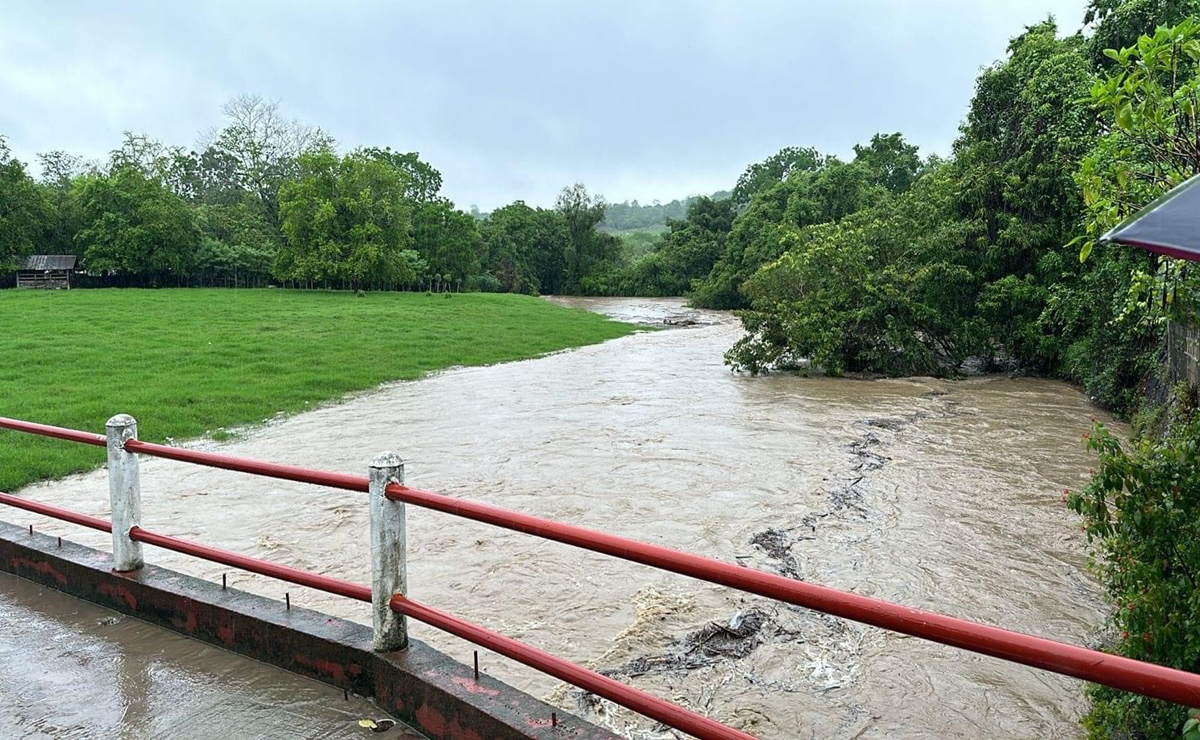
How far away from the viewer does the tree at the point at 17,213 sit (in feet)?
138

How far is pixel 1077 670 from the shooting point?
159 centimetres

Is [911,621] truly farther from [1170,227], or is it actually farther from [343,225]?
[343,225]

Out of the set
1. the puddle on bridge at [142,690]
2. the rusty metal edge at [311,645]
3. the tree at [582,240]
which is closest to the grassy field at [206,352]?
the rusty metal edge at [311,645]

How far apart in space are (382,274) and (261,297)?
7.16 m

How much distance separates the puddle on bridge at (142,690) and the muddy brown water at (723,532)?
1387 millimetres

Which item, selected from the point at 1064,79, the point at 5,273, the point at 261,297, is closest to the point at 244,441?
the point at 1064,79

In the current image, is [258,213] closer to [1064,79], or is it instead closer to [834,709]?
[1064,79]

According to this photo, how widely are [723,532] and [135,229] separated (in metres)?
Result: 44.8

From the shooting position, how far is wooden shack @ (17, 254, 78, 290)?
41.4 metres

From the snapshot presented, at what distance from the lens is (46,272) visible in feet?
137

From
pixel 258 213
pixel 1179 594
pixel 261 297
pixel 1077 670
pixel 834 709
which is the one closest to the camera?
pixel 1077 670

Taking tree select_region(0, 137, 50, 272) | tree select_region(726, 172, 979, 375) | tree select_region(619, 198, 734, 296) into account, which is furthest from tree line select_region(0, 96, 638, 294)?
tree select_region(726, 172, 979, 375)

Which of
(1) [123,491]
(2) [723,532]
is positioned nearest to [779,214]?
(2) [723,532]

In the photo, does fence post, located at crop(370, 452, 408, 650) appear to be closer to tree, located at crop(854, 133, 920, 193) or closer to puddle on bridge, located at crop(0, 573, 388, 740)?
puddle on bridge, located at crop(0, 573, 388, 740)
